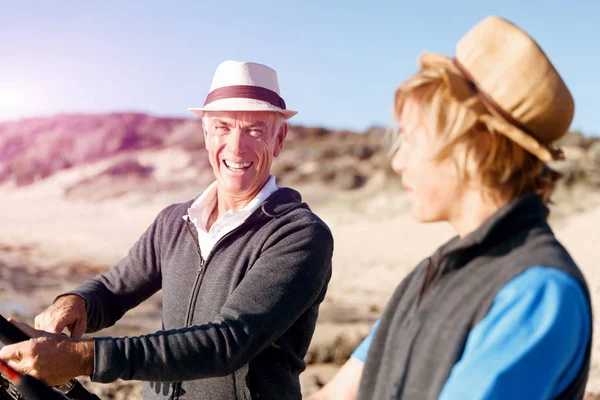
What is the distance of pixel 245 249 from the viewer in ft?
7.57

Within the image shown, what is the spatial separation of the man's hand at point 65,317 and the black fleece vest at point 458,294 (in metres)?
1.21

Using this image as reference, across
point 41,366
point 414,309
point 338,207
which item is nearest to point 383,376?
point 414,309

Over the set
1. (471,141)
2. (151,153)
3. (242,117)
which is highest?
(471,141)

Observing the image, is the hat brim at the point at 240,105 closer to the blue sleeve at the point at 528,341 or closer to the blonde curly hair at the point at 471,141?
the blonde curly hair at the point at 471,141

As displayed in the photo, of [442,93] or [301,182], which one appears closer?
[442,93]

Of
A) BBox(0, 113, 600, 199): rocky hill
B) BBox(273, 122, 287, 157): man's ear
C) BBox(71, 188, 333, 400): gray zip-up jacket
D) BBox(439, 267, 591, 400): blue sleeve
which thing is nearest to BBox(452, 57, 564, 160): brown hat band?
BBox(439, 267, 591, 400): blue sleeve

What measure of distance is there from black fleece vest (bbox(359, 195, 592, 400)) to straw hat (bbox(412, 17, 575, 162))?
5.3 inches

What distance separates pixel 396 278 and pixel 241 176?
11828mm

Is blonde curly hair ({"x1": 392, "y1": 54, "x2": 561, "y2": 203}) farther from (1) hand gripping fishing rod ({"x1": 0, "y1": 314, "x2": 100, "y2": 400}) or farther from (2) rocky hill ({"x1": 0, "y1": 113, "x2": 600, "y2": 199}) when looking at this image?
(2) rocky hill ({"x1": 0, "y1": 113, "x2": 600, "y2": 199})

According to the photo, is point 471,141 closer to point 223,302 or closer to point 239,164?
point 223,302

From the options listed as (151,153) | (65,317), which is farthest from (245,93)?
(151,153)

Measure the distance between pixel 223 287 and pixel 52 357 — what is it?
655mm

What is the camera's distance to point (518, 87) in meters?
1.30

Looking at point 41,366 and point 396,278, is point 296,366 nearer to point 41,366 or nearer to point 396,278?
point 41,366
